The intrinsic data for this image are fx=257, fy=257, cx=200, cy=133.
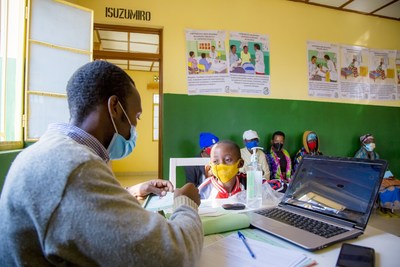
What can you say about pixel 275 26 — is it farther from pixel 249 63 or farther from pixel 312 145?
pixel 312 145

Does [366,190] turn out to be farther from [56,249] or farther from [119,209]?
[56,249]

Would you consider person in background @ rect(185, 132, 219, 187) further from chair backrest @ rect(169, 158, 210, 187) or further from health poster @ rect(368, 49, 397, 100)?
health poster @ rect(368, 49, 397, 100)

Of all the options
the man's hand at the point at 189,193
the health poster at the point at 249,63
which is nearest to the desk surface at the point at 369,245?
the man's hand at the point at 189,193

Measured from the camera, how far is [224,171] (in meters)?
1.53

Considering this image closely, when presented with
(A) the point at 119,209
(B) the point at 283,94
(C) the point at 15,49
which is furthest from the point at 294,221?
(B) the point at 283,94

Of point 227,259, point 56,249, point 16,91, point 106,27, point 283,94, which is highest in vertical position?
point 106,27

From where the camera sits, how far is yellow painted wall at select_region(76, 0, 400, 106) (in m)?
3.21

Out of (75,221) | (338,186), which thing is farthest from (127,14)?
(75,221)

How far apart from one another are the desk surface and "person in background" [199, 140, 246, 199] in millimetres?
707

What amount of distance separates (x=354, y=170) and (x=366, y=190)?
0.08 meters

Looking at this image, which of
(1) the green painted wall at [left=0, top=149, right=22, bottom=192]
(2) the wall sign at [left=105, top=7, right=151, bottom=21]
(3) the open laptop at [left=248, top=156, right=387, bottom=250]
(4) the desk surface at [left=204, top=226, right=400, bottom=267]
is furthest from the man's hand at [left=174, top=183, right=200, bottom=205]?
(2) the wall sign at [left=105, top=7, right=151, bottom=21]

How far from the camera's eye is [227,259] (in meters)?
0.64

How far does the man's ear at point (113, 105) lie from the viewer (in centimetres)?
70

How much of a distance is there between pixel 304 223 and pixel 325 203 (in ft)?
0.47
